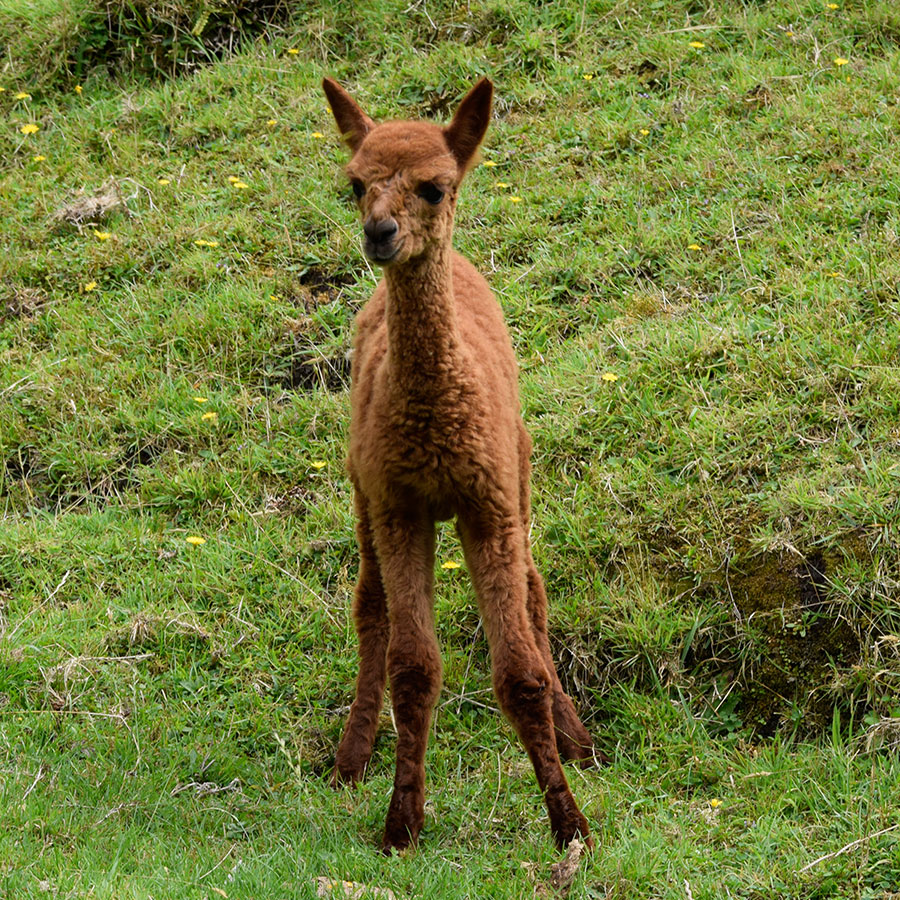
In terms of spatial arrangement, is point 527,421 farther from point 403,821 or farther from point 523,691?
point 403,821

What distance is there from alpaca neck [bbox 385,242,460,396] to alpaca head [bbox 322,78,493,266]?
67 mm

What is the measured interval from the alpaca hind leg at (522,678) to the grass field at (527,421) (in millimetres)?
158

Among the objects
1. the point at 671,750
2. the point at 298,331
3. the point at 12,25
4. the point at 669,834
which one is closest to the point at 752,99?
the point at 298,331

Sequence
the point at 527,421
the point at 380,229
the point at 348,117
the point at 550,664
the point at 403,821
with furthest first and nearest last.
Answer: the point at 527,421 → the point at 550,664 → the point at 348,117 → the point at 403,821 → the point at 380,229

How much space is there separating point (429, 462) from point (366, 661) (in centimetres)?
119

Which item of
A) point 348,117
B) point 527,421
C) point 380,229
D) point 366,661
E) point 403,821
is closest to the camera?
point 380,229

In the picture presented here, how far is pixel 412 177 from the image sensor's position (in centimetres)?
408

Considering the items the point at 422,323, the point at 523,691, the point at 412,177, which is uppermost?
the point at 412,177

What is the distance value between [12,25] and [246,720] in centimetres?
728

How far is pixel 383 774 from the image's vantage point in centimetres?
493

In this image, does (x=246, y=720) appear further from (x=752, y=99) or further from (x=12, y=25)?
(x=12, y=25)

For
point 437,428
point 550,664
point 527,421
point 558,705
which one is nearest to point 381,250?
point 437,428

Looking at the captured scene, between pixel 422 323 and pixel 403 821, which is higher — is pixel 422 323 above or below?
above

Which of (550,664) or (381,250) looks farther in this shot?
(550,664)
